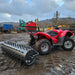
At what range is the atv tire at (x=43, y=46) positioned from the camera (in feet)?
11.6

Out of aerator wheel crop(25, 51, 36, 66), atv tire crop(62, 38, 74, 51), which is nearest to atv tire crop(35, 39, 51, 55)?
aerator wheel crop(25, 51, 36, 66)

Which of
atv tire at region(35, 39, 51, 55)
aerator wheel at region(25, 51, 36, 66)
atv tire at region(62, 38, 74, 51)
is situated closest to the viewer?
aerator wheel at region(25, 51, 36, 66)

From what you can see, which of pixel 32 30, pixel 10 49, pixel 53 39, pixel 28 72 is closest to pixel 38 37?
pixel 32 30

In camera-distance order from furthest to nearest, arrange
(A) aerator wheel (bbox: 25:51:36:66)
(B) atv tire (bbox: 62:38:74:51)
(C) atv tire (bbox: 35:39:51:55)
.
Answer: (B) atv tire (bbox: 62:38:74:51)
(C) atv tire (bbox: 35:39:51:55)
(A) aerator wheel (bbox: 25:51:36:66)

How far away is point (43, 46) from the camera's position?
3.72m

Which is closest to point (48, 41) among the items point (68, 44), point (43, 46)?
point (43, 46)

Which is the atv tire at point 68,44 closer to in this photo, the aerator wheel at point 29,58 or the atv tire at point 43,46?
the atv tire at point 43,46

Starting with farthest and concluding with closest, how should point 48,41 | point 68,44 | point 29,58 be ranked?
point 68,44
point 48,41
point 29,58

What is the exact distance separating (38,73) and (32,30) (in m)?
1.99

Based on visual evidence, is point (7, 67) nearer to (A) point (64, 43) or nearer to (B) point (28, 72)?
(B) point (28, 72)

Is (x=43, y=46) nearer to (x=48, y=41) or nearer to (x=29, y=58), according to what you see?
(x=48, y=41)

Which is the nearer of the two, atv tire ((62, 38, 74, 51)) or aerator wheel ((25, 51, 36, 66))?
aerator wheel ((25, 51, 36, 66))

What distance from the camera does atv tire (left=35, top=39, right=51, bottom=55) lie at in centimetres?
353

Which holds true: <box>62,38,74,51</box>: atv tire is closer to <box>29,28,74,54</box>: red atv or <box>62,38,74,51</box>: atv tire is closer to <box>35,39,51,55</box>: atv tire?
<box>29,28,74,54</box>: red atv
